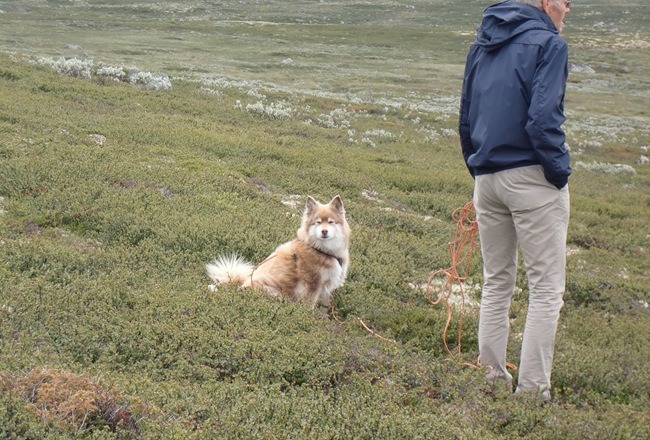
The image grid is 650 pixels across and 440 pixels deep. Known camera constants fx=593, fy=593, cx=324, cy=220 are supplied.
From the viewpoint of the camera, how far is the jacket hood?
5656 millimetres

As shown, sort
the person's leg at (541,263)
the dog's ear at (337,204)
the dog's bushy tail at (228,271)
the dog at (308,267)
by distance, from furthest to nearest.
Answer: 1. the dog's ear at (337,204)
2. the dog's bushy tail at (228,271)
3. the dog at (308,267)
4. the person's leg at (541,263)

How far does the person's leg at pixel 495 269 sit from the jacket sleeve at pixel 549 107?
725 millimetres

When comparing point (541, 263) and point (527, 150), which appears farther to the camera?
point (541, 263)

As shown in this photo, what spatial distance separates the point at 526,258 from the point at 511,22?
2345 millimetres

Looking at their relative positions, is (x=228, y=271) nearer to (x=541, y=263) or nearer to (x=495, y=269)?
(x=495, y=269)

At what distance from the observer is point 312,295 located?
8.30 metres

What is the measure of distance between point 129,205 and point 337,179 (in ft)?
27.3

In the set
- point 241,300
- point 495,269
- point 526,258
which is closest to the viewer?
point 526,258

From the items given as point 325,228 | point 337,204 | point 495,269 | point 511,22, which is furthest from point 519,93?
point 337,204

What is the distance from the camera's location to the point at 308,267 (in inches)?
328

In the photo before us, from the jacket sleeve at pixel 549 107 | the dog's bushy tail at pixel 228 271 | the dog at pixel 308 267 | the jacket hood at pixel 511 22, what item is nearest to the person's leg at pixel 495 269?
the jacket sleeve at pixel 549 107

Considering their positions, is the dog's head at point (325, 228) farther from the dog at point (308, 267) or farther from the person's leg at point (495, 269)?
the person's leg at point (495, 269)

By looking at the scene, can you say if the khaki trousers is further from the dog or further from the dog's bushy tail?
the dog's bushy tail

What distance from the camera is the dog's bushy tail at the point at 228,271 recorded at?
28.0ft
